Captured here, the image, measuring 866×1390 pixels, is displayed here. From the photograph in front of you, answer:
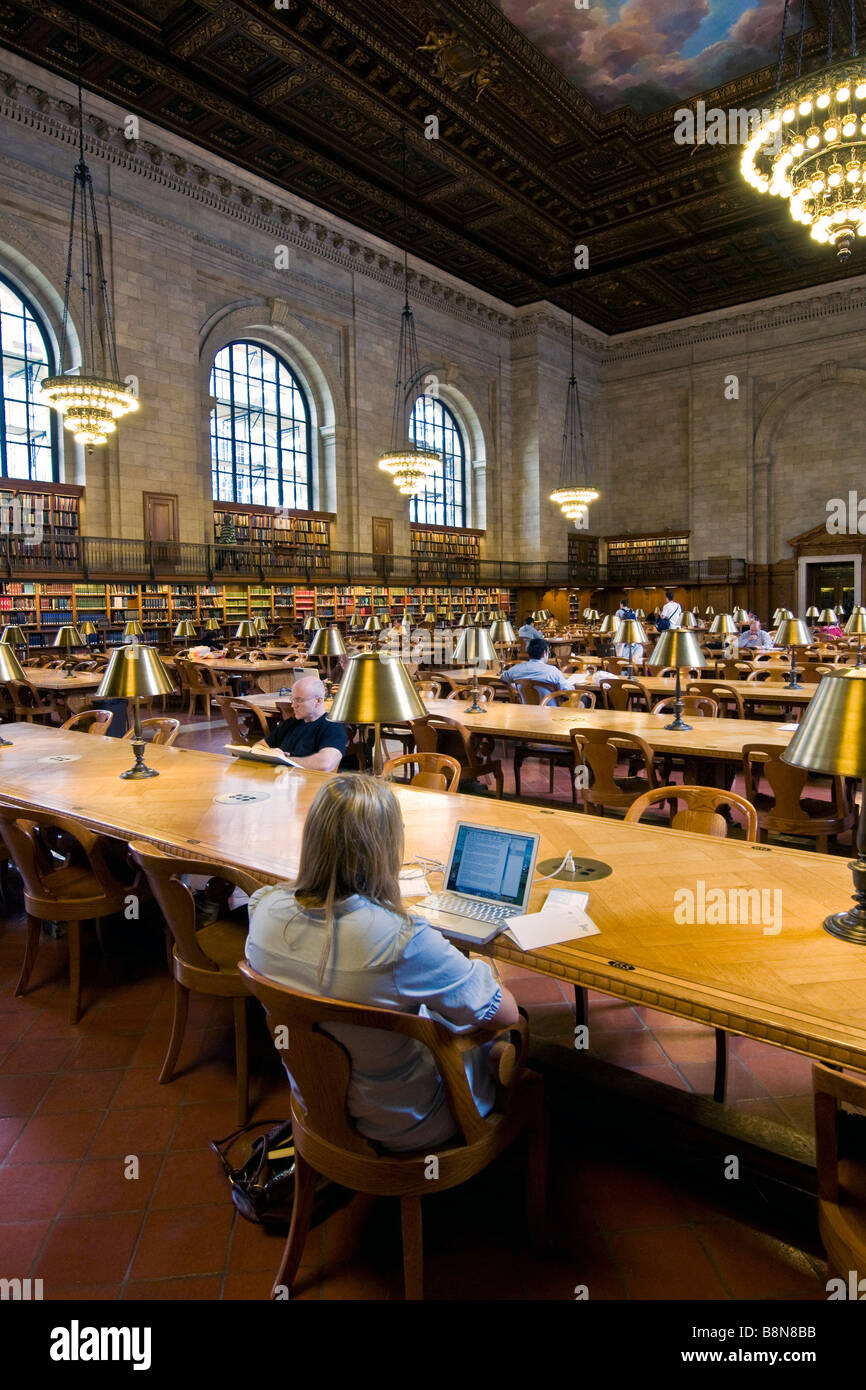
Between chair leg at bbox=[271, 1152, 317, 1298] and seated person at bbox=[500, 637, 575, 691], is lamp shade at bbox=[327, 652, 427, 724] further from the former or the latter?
seated person at bbox=[500, 637, 575, 691]

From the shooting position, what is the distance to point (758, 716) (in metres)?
6.83

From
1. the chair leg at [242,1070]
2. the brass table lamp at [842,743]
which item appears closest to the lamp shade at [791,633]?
the brass table lamp at [842,743]

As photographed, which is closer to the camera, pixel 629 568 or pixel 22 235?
pixel 22 235

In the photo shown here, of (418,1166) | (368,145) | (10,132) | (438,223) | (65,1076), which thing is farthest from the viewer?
(438,223)

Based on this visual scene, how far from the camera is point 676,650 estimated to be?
4.17 m

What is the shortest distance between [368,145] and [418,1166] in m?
15.3

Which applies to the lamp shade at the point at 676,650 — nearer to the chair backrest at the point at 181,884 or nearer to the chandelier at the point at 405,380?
the chair backrest at the point at 181,884

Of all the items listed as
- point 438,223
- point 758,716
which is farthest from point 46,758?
point 438,223

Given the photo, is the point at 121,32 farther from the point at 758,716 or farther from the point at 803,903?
the point at 803,903

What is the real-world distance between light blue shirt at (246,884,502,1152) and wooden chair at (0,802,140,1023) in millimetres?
1534

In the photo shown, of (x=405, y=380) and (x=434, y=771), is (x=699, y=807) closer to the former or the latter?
(x=434, y=771)

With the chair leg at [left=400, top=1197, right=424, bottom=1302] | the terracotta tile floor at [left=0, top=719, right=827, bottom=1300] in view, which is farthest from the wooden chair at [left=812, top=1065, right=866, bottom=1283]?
the chair leg at [left=400, top=1197, right=424, bottom=1302]

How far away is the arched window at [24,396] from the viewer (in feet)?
38.9

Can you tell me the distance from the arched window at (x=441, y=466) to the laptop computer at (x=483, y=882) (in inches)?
683
